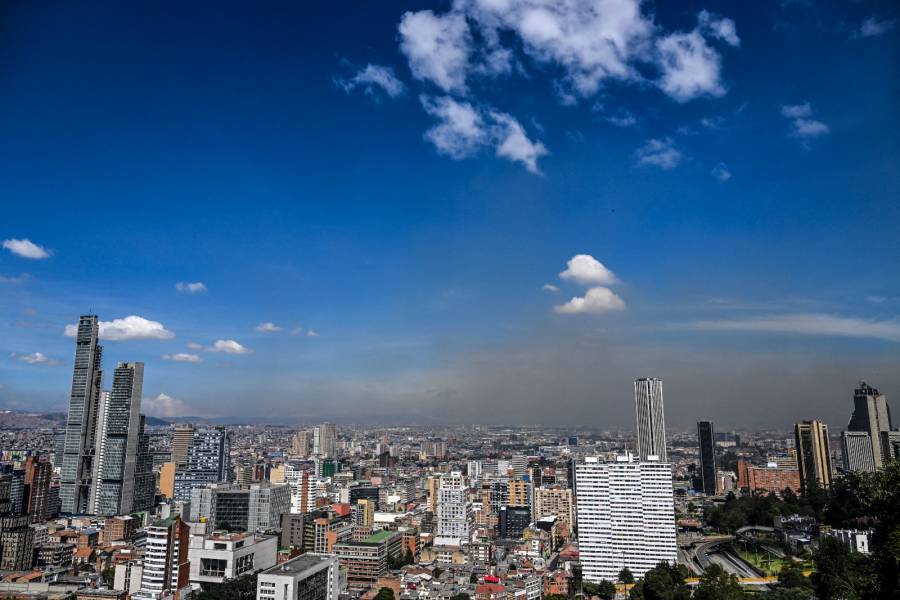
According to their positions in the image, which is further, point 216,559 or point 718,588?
point 216,559

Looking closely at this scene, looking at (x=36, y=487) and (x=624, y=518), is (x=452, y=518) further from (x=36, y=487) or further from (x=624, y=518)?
(x=36, y=487)

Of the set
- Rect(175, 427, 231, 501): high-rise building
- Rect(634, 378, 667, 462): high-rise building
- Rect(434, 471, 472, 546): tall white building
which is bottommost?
Rect(434, 471, 472, 546): tall white building

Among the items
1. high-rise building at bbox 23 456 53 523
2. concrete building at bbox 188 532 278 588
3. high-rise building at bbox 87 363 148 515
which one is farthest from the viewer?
high-rise building at bbox 87 363 148 515

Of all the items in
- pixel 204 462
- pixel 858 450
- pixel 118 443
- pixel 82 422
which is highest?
pixel 82 422

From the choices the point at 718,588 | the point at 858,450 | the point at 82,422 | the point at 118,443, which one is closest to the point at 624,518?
the point at 718,588

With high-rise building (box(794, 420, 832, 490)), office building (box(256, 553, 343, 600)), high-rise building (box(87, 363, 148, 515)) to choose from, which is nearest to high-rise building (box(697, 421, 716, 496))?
high-rise building (box(794, 420, 832, 490))

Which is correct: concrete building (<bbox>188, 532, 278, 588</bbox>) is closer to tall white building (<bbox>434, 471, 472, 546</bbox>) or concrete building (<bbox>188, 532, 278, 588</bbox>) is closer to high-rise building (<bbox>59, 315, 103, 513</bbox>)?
tall white building (<bbox>434, 471, 472, 546</bbox>)

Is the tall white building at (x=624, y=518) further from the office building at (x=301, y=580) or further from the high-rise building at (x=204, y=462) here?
the high-rise building at (x=204, y=462)

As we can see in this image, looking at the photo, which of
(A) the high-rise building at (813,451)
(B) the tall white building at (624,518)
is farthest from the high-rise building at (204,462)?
(A) the high-rise building at (813,451)
